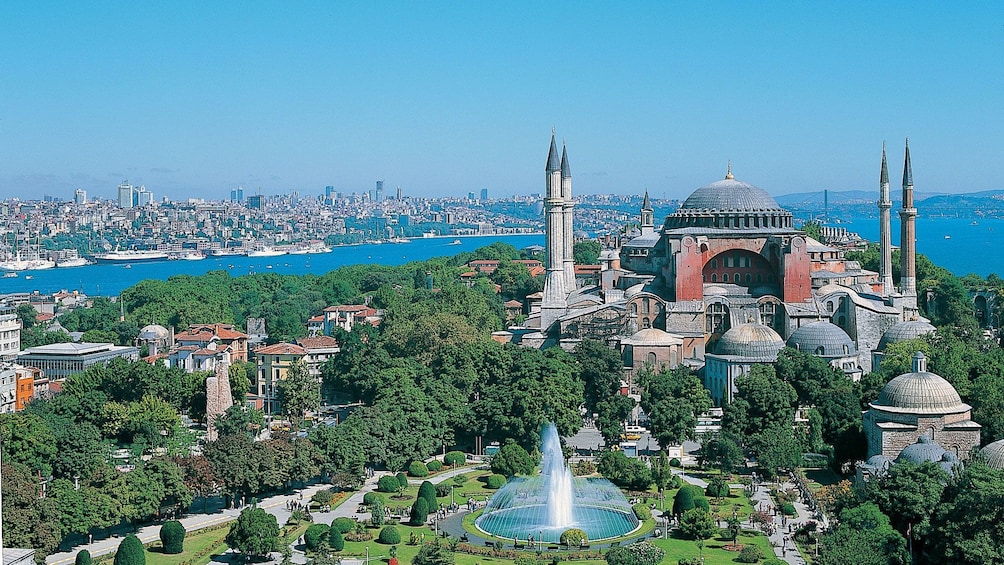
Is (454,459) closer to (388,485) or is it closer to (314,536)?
(388,485)

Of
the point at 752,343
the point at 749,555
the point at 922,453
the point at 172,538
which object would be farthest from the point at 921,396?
the point at 172,538

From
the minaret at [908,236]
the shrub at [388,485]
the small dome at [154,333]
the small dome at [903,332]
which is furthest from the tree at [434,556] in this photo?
the small dome at [154,333]

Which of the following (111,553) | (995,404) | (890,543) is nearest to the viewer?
(890,543)

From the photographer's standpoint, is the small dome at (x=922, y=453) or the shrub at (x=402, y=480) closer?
the small dome at (x=922, y=453)

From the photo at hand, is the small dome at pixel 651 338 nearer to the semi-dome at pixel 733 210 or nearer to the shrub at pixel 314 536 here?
the semi-dome at pixel 733 210

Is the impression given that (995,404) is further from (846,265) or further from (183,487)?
(846,265)

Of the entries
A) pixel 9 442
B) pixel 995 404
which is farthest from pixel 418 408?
pixel 995 404
